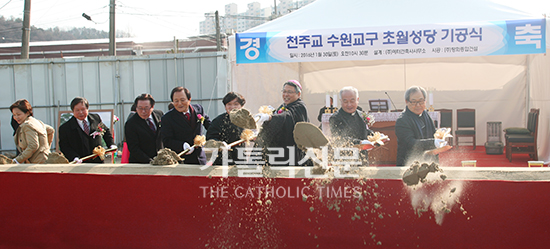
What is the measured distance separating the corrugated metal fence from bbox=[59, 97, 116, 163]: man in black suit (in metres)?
6.73

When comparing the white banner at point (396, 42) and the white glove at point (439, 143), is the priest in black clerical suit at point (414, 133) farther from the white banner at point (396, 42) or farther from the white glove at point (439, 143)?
the white banner at point (396, 42)

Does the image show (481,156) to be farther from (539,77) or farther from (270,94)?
(270,94)

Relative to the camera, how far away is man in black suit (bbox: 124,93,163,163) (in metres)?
3.35

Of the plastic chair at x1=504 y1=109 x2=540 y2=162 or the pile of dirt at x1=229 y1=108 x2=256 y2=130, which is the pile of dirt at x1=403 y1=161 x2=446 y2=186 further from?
the plastic chair at x1=504 y1=109 x2=540 y2=162

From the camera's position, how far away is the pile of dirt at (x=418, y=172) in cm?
199

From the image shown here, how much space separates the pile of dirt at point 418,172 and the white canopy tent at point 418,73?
12.3 feet

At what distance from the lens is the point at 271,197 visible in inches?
88.8

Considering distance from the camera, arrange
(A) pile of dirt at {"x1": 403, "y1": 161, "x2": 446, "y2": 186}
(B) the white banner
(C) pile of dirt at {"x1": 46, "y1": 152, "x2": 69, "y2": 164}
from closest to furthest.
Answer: (A) pile of dirt at {"x1": 403, "y1": 161, "x2": 446, "y2": 186}
(C) pile of dirt at {"x1": 46, "y1": 152, "x2": 69, "y2": 164}
(B) the white banner

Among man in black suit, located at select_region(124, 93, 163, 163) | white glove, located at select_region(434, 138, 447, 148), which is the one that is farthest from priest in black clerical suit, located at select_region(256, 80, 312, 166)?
man in black suit, located at select_region(124, 93, 163, 163)

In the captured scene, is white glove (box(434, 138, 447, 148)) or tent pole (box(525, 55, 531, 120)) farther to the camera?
tent pole (box(525, 55, 531, 120))

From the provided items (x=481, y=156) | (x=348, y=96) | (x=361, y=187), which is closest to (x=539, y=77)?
(x=481, y=156)

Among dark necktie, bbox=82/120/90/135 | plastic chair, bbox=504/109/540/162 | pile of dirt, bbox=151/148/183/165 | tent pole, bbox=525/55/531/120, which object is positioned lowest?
plastic chair, bbox=504/109/540/162

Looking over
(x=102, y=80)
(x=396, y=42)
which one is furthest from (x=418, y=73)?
(x=102, y=80)

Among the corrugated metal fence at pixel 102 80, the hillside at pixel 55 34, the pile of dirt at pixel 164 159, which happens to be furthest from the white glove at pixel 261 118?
the hillside at pixel 55 34
